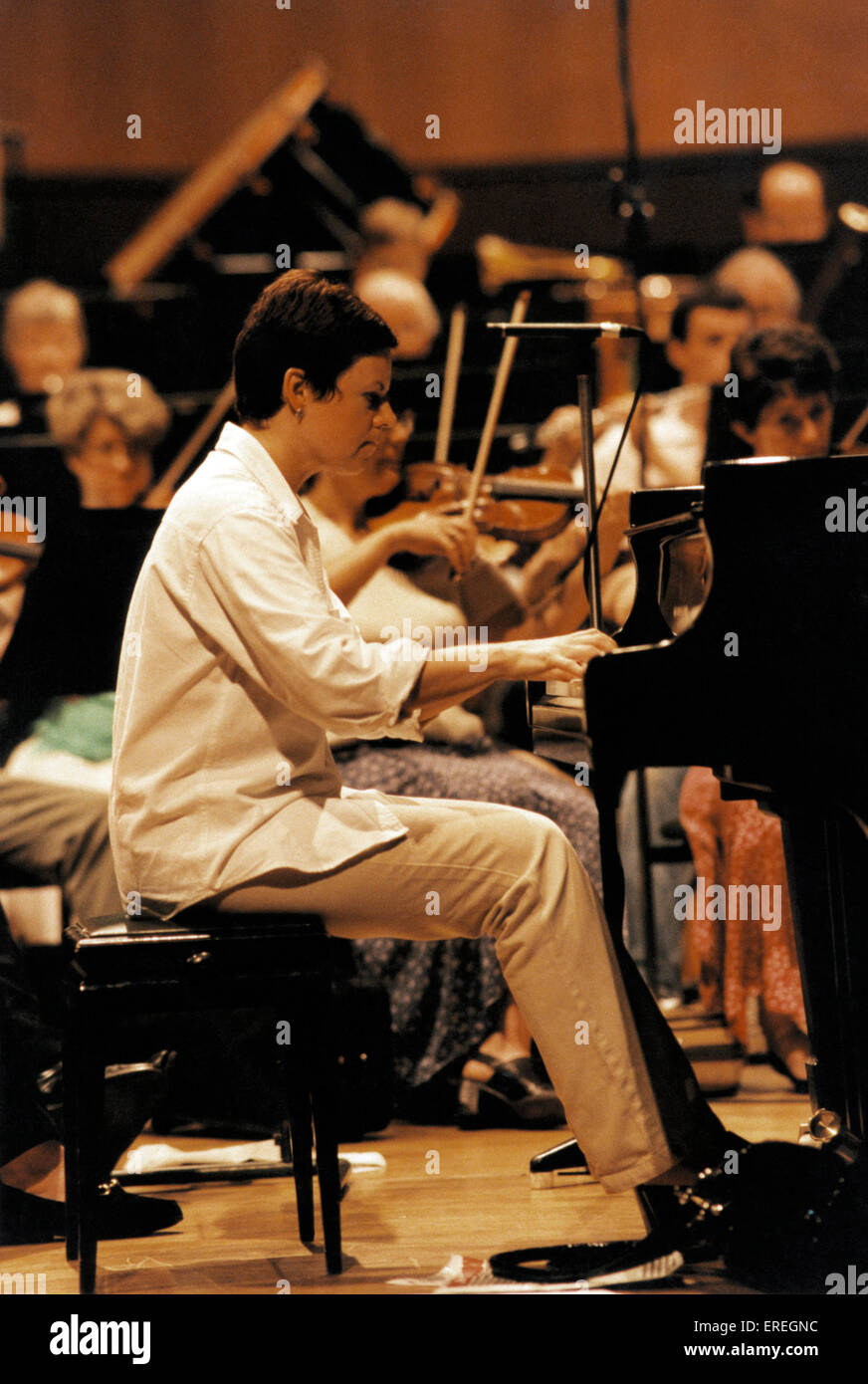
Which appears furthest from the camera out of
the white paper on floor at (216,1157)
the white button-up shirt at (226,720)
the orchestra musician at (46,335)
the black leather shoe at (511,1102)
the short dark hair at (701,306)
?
the orchestra musician at (46,335)

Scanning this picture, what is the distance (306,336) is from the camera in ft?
6.01

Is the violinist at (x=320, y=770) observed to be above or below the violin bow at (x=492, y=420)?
below

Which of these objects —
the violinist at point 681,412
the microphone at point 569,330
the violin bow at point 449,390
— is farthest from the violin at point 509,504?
the microphone at point 569,330

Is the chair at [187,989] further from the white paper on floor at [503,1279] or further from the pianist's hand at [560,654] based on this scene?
the pianist's hand at [560,654]

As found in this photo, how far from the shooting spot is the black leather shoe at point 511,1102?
8.64 feet

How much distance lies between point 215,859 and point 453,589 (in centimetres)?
133

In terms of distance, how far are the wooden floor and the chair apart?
101 mm

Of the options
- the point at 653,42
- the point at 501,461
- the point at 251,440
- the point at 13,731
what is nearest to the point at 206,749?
the point at 251,440

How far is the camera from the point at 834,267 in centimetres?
484

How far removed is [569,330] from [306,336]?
0.43 meters

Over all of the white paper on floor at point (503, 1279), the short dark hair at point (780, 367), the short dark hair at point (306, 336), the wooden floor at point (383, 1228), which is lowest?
the wooden floor at point (383, 1228)

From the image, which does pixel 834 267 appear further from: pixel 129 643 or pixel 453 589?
pixel 129 643

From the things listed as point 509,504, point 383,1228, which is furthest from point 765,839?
point 383,1228

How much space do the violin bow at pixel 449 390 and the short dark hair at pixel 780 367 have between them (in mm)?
667
